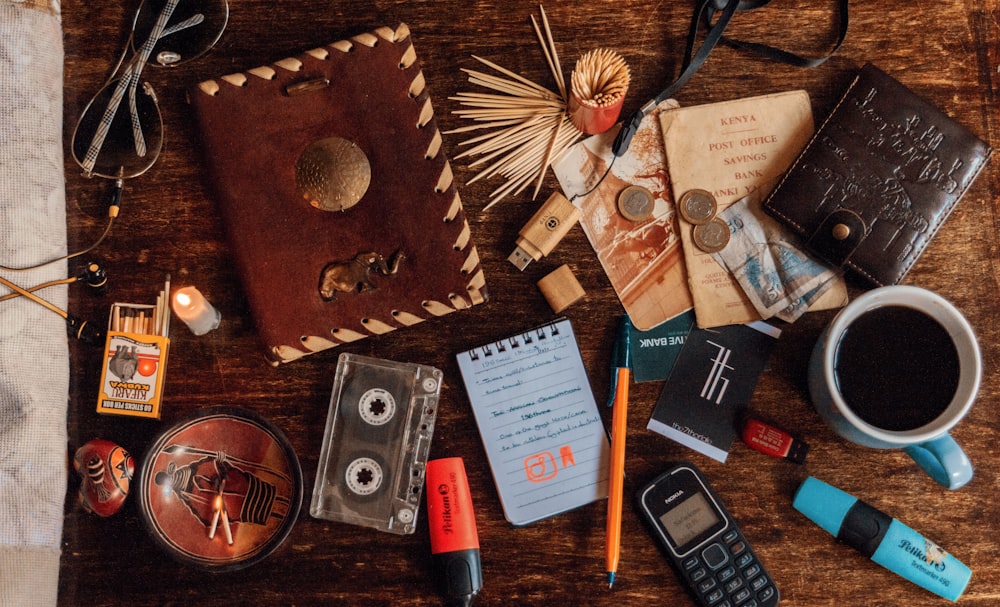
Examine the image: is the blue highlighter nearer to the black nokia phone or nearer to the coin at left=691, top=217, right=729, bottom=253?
the black nokia phone

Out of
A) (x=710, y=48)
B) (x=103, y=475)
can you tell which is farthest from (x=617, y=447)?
(x=103, y=475)

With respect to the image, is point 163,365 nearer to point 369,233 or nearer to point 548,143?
point 369,233

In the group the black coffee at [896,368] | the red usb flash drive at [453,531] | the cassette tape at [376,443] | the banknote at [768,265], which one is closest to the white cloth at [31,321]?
the cassette tape at [376,443]

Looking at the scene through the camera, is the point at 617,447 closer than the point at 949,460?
No

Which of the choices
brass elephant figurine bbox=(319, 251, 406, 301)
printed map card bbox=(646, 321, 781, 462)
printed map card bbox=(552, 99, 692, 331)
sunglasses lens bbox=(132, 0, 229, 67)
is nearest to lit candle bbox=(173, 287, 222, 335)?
brass elephant figurine bbox=(319, 251, 406, 301)

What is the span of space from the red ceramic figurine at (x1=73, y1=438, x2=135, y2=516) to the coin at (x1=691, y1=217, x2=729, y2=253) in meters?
0.87

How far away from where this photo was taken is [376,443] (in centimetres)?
97

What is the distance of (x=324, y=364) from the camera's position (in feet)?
3.21

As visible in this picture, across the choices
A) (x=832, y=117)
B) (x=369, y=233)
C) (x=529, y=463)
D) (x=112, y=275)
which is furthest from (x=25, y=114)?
(x=832, y=117)

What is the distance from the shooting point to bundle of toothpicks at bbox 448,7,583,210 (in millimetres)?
979

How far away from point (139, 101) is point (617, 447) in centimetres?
85

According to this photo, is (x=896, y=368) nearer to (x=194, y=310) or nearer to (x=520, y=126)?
(x=520, y=126)

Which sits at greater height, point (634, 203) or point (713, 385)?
point (634, 203)

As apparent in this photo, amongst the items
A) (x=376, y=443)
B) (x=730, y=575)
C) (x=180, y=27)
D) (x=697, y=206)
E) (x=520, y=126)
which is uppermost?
(x=180, y=27)
